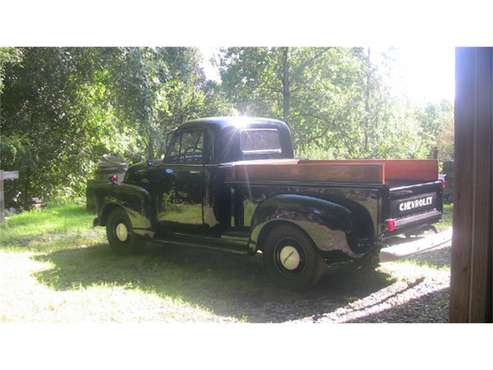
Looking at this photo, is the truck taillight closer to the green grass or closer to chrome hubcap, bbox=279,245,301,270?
chrome hubcap, bbox=279,245,301,270

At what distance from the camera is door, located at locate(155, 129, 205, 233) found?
3.60 meters

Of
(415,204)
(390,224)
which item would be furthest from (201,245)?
(415,204)

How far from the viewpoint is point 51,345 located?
9.37ft

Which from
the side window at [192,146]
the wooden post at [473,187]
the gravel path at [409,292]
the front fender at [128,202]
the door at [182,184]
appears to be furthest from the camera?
the front fender at [128,202]

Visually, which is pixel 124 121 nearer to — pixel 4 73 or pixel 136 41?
pixel 136 41

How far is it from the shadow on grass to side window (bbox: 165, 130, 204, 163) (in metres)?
0.66

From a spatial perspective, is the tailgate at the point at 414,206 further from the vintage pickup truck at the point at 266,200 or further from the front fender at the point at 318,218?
the front fender at the point at 318,218

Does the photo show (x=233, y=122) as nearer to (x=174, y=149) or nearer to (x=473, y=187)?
(x=174, y=149)

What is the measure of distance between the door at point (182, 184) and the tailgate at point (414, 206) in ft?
4.31

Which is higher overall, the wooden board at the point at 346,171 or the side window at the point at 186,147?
the side window at the point at 186,147

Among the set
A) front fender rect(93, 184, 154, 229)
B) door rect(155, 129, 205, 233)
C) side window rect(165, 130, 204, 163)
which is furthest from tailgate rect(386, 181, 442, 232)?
front fender rect(93, 184, 154, 229)

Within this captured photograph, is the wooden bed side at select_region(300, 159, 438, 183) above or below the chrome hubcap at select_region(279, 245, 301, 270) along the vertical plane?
above

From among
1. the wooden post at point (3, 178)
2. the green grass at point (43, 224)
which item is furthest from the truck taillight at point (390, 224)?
the wooden post at point (3, 178)

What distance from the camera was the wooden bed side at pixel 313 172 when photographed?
Result: 283cm
